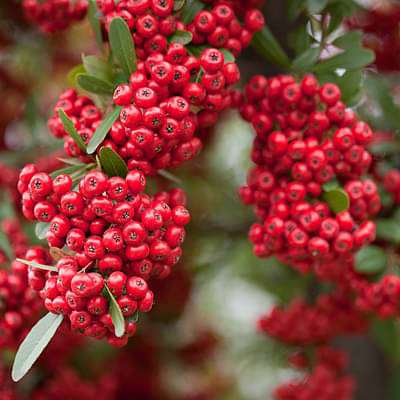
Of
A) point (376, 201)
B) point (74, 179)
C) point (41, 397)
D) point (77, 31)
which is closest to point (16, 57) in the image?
point (77, 31)

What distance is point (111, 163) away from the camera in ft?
4.14

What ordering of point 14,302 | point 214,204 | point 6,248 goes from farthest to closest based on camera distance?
point 214,204 < point 6,248 < point 14,302

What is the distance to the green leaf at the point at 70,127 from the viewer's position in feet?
4.18

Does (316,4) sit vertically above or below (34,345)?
A: above

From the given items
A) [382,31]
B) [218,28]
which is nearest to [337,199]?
[218,28]

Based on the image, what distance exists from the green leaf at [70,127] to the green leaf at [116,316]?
333 millimetres

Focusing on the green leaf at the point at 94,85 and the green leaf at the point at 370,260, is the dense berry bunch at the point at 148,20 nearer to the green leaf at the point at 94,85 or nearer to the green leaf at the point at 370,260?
the green leaf at the point at 94,85

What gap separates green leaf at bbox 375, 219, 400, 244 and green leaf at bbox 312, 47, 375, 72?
542 millimetres

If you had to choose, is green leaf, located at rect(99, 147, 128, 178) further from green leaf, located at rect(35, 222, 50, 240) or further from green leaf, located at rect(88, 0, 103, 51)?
green leaf, located at rect(88, 0, 103, 51)

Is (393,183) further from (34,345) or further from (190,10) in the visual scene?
(34,345)

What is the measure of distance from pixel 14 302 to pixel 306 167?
89 cm

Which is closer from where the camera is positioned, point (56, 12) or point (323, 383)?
point (56, 12)

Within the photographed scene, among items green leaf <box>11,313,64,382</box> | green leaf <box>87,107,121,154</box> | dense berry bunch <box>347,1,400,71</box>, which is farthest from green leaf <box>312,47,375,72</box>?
green leaf <box>11,313,64,382</box>

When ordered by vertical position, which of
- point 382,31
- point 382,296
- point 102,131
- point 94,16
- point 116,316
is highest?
point 94,16
